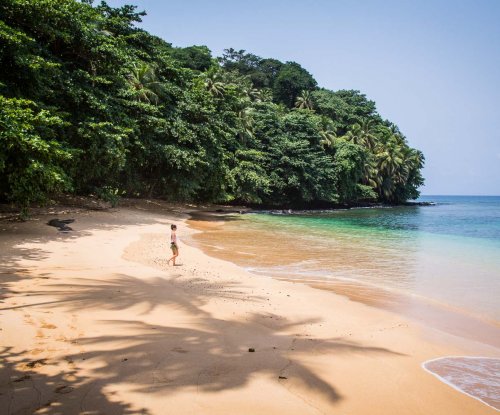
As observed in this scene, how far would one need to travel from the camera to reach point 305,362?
436cm

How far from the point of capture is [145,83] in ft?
87.0

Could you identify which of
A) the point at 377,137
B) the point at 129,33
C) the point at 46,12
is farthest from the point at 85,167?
the point at 377,137

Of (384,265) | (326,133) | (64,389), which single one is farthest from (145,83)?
(326,133)

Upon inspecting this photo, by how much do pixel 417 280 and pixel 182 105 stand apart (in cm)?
2219

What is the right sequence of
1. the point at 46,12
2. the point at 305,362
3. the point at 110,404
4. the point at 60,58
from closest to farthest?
the point at 110,404 < the point at 305,362 < the point at 46,12 < the point at 60,58

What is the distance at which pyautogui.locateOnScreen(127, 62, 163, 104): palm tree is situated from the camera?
83.1ft

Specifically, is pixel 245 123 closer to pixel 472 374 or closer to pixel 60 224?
pixel 60 224

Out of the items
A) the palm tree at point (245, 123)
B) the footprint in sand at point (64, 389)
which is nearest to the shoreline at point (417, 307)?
the footprint in sand at point (64, 389)

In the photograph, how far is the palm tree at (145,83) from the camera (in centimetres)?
2533

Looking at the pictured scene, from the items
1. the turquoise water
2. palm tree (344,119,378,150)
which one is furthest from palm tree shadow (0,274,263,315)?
palm tree (344,119,378,150)

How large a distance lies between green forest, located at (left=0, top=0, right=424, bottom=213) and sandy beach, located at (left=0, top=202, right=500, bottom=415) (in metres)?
5.89

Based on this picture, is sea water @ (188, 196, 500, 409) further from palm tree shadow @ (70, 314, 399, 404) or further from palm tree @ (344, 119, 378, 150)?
palm tree @ (344, 119, 378, 150)

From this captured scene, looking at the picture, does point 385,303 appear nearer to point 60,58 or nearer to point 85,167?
point 85,167

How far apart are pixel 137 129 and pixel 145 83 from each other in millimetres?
6818
